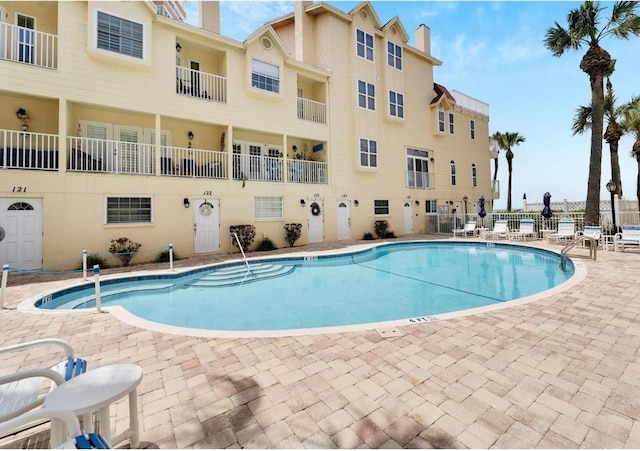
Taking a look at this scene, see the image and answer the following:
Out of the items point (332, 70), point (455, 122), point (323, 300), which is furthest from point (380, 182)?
point (323, 300)

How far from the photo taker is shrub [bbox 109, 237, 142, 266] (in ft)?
34.6

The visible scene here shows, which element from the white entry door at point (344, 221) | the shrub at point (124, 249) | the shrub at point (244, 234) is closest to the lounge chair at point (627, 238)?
the white entry door at point (344, 221)

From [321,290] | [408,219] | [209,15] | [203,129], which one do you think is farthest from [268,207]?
[408,219]

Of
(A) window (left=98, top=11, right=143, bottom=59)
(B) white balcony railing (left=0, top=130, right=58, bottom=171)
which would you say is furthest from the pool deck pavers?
(A) window (left=98, top=11, right=143, bottom=59)

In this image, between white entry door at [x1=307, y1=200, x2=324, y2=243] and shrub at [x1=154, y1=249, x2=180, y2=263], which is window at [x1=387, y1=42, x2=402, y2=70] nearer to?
white entry door at [x1=307, y1=200, x2=324, y2=243]

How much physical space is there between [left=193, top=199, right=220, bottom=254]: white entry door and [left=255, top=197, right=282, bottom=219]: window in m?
1.99

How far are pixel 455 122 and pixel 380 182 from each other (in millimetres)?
10202

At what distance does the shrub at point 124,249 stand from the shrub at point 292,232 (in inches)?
262

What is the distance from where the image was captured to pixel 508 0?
8812 millimetres

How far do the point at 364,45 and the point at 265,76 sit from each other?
25.9 feet

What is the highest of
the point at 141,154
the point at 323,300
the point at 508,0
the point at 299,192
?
the point at 508,0

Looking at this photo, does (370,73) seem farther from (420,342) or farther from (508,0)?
(420,342)

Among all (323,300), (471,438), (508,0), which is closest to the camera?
(471,438)

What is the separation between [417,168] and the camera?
21.5 m
